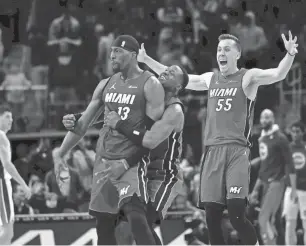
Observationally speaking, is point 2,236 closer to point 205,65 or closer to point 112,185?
point 112,185

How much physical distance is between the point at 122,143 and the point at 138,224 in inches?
31.9

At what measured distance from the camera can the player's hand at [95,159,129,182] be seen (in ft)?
27.4

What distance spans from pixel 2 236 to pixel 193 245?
309 cm

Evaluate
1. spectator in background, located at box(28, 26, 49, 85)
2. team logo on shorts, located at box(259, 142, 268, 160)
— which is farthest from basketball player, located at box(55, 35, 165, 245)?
spectator in background, located at box(28, 26, 49, 85)

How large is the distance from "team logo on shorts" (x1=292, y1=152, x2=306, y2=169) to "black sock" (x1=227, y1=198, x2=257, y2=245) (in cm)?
552

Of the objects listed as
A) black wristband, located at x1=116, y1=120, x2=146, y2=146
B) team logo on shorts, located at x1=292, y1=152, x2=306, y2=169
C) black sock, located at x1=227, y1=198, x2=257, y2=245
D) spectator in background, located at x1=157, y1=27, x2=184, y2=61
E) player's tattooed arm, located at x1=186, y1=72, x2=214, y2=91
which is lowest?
black sock, located at x1=227, y1=198, x2=257, y2=245

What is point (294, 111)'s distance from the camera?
53.6 feet

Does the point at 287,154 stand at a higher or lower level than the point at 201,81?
lower

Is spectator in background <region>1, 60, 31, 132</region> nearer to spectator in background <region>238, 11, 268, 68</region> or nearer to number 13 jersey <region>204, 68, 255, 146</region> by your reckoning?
spectator in background <region>238, 11, 268, 68</region>

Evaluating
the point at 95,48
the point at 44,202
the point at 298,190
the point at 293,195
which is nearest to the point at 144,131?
the point at 293,195

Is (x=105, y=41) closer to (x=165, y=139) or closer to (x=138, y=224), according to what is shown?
(x=165, y=139)

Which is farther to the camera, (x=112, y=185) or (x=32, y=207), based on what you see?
(x=32, y=207)

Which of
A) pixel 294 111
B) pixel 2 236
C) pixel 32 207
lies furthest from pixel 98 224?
pixel 294 111

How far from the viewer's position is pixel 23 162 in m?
15.9
